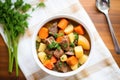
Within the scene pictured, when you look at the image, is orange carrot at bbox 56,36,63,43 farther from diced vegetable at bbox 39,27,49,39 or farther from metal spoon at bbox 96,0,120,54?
metal spoon at bbox 96,0,120,54

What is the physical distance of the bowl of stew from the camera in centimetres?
102

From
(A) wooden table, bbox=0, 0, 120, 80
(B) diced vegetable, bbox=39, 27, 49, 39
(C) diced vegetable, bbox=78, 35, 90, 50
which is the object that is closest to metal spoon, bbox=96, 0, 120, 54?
(A) wooden table, bbox=0, 0, 120, 80

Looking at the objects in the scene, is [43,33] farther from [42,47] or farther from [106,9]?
[106,9]

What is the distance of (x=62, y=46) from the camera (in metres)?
1.02

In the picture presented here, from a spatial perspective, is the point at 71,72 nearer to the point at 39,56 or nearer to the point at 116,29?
the point at 39,56

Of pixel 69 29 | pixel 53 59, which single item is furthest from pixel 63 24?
pixel 53 59

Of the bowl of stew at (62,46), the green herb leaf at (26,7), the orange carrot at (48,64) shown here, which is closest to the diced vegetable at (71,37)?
the bowl of stew at (62,46)

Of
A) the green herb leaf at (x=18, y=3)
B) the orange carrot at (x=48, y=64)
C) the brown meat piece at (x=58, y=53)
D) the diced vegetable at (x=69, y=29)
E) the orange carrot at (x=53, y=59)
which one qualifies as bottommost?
the orange carrot at (x=48, y=64)

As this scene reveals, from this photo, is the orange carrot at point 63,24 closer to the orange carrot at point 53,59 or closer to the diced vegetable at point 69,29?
the diced vegetable at point 69,29

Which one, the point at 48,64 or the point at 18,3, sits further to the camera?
the point at 18,3

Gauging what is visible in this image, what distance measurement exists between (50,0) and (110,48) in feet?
0.98

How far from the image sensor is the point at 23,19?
1118 millimetres

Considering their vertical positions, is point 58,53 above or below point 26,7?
below

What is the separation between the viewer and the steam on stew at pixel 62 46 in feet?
3.34
